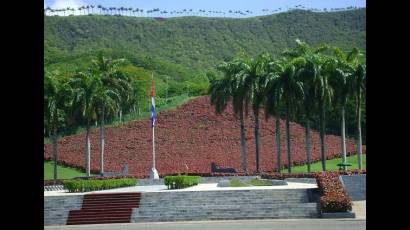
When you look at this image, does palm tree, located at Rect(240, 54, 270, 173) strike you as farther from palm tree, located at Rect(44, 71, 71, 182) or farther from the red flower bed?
the red flower bed

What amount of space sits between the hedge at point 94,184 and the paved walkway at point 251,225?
6.08 meters

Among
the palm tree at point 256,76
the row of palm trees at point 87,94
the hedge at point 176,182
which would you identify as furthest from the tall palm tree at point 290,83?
the row of palm trees at point 87,94

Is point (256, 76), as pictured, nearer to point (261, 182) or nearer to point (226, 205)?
point (261, 182)

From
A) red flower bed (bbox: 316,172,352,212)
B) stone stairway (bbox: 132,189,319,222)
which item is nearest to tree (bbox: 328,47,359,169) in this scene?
red flower bed (bbox: 316,172,352,212)

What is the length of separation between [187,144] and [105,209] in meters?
27.0

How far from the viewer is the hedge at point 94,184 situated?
30453 mm

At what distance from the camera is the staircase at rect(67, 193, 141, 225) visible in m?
24.8

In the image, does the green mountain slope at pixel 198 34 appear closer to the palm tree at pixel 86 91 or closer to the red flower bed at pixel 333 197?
the palm tree at pixel 86 91

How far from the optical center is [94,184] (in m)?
31.2

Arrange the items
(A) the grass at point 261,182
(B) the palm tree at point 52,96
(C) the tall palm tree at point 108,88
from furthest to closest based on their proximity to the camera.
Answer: (C) the tall palm tree at point 108,88
(B) the palm tree at point 52,96
(A) the grass at point 261,182

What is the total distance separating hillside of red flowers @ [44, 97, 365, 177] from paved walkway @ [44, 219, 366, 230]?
2224 cm

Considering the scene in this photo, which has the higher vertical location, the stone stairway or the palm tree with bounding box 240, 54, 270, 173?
the palm tree with bounding box 240, 54, 270, 173

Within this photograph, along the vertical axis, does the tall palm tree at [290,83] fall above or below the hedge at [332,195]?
above
